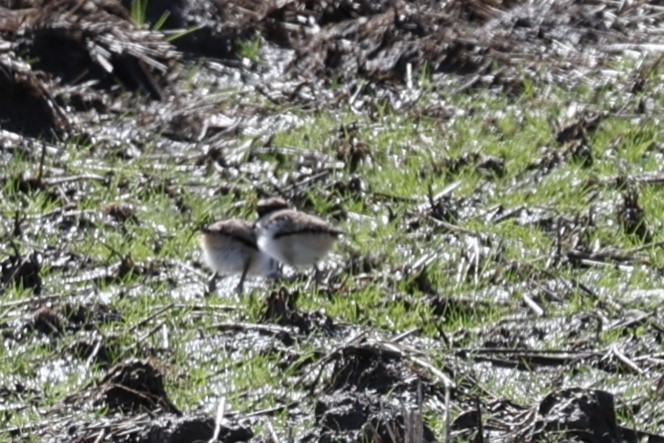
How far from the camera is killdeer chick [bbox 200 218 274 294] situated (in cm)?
698

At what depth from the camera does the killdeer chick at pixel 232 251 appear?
22.9 ft

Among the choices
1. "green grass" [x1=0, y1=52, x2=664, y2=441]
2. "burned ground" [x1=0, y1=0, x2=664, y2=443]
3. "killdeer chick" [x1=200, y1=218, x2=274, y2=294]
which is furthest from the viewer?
"killdeer chick" [x1=200, y1=218, x2=274, y2=294]

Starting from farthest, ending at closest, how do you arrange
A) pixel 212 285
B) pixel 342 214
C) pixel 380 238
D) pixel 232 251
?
pixel 342 214 → pixel 380 238 → pixel 212 285 → pixel 232 251

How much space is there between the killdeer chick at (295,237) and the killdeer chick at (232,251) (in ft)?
0.16

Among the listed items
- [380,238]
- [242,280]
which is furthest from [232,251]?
[380,238]

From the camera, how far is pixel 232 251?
6.95m

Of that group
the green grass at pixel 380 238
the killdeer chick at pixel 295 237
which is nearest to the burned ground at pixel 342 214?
the green grass at pixel 380 238

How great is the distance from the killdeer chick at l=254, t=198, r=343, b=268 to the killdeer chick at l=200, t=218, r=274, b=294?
5 cm

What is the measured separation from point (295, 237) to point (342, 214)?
36.0 inches

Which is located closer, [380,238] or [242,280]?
[242,280]

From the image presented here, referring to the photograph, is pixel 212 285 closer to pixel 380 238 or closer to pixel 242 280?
pixel 242 280

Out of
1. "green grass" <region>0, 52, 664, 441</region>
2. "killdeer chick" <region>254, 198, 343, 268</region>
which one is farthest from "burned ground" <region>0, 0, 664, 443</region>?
"killdeer chick" <region>254, 198, 343, 268</region>

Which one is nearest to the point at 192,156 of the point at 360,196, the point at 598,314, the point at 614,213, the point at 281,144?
the point at 281,144

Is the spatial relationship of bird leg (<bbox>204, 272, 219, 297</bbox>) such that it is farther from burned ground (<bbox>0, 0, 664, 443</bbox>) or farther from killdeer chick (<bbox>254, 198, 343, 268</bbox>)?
killdeer chick (<bbox>254, 198, 343, 268</bbox>)
